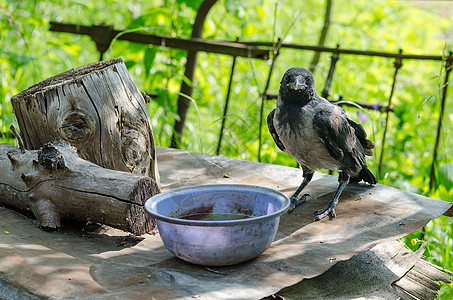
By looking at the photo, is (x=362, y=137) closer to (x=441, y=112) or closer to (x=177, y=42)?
(x=441, y=112)

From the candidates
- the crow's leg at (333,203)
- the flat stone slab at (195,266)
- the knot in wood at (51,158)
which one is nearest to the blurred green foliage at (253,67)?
the crow's leg at (333,203)

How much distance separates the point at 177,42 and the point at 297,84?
1845mm

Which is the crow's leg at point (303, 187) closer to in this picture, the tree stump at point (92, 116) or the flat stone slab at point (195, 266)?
the flat stone slab at point (195, 266)

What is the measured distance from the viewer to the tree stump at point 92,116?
273cm

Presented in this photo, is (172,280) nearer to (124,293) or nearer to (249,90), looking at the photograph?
(124,293)

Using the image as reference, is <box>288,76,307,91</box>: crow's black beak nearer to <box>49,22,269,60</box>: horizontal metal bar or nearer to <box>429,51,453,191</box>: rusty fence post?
<box>49,22,269,60</box>: horizontal metal bar

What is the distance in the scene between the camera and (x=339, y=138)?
281cm

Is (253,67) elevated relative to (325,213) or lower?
elevated

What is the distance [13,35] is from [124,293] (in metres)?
6.21

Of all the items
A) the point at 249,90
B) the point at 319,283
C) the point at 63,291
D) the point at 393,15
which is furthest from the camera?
the point at 393,15

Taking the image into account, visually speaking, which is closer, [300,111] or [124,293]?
[124,293]

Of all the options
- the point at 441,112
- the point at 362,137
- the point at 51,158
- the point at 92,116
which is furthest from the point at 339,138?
the point at 51,158

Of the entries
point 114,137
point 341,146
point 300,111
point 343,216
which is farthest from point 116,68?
point 343,216

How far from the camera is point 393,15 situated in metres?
8.02
